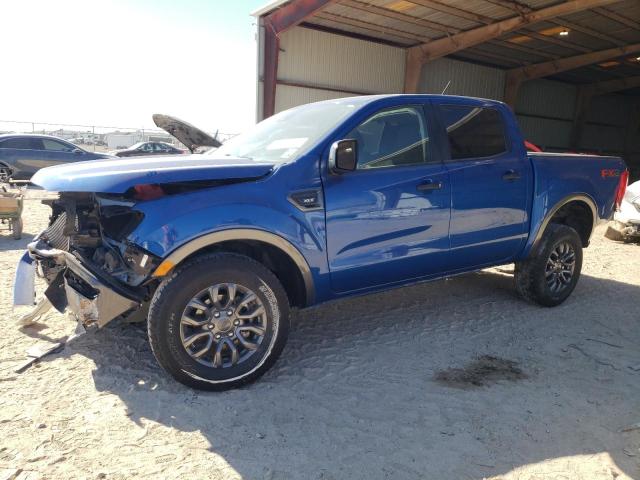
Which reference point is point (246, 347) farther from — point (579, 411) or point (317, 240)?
point (579, 411)

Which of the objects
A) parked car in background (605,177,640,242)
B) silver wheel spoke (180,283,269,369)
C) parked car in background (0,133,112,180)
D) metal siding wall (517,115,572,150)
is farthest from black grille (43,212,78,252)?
metal siding wall (517,115,572,150)

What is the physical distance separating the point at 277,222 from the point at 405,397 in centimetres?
137

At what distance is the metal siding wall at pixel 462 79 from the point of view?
64.1ft

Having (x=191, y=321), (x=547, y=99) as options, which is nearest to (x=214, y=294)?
(x=191, y=321)

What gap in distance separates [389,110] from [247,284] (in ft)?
5.67

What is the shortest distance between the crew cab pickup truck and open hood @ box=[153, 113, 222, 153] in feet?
2.96

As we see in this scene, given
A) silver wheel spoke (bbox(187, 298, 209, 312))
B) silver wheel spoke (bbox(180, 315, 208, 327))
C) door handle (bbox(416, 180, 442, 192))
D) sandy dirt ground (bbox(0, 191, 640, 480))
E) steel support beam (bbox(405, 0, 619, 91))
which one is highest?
steel support beam (bbox(405, 0, 619, 91))

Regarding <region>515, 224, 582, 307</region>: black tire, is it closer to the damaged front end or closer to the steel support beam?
the damaged front end

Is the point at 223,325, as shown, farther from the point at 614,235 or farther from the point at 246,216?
the point at 614,235

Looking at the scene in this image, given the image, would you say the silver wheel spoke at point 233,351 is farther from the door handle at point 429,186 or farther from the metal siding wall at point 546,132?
the metal siding wall at point 546,132

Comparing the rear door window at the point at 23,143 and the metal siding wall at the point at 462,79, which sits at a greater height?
the metal siding wall at the point at 462,79

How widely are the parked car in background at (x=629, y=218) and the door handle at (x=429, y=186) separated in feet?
19.7

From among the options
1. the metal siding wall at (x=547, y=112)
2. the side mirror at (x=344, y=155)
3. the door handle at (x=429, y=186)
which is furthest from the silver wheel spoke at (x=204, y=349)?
the metal siding wall at (x=547, y=112)

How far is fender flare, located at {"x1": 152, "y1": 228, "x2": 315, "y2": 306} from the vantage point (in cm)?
285
